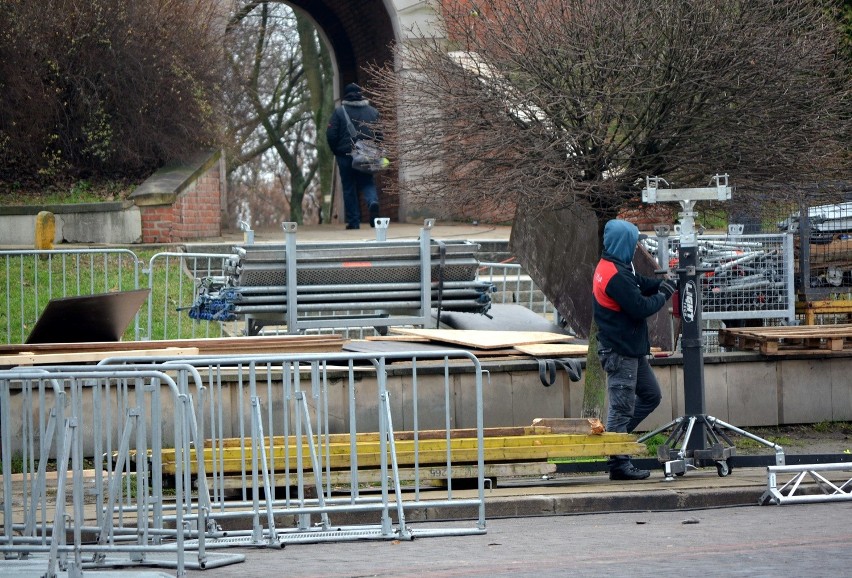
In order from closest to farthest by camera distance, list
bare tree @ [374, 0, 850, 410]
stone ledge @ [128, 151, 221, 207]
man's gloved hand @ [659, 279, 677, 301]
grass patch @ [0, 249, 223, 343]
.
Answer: man's gloved hand @ [659, 279, 677, 301]
bare tree @ [374, 0, 850, 410]
grass patch @ [0, 249, 223, 343]
stone ledge @ [128, 151, 221, 207]

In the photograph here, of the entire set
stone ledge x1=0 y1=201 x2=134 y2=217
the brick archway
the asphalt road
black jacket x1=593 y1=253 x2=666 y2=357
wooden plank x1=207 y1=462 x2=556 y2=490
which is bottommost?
the asphalt road

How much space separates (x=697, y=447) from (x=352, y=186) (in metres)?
12.3

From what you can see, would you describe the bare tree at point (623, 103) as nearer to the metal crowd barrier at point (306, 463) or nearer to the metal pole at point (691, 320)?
the metal pole at point (691, 320)

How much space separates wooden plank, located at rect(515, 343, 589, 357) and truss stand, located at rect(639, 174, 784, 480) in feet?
5.28

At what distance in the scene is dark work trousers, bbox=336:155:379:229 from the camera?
67.4ft

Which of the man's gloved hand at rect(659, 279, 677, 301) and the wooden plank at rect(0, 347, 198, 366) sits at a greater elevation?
the man's gloved hand at rect(659, 279, 677, 301)

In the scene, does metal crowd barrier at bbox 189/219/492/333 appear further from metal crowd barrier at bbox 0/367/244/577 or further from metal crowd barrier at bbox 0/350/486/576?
metal crowd barrier at bbox 0/367/244/577

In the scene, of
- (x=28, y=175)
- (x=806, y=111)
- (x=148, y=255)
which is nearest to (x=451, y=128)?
(x=806, y=111)

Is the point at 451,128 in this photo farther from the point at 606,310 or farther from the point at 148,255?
the point at 148,255

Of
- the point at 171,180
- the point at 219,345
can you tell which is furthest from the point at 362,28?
the point at 219,345

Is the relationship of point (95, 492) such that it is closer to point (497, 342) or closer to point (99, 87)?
point (497, 342)

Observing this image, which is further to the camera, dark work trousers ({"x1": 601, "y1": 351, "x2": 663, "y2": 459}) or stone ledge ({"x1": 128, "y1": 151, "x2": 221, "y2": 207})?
stone ledge ({"x1": 128, "y1": 151, "x2": 221, "y2": 207})

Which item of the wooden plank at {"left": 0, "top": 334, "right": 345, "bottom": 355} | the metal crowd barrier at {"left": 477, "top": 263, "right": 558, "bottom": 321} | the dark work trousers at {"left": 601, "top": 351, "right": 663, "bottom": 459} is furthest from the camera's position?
the metal crowd barrier at {"left": 477, "top": 263, "right": 558, "bottom": 321}

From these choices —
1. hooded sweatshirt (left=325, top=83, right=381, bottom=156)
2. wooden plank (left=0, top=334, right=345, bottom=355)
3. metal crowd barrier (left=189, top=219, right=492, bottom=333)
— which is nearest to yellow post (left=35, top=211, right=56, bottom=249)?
metal crowd barrier (left=189, top=219, right=492, bottom=333)
